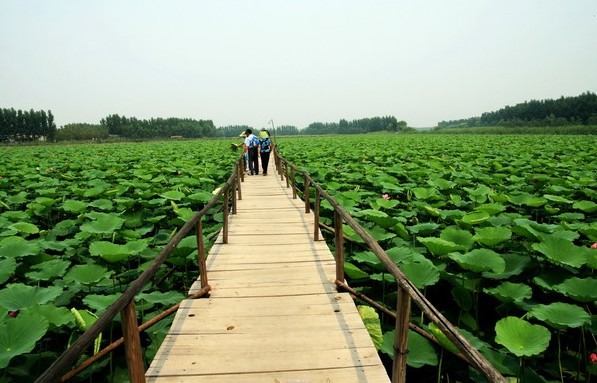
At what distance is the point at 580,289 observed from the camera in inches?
77.9

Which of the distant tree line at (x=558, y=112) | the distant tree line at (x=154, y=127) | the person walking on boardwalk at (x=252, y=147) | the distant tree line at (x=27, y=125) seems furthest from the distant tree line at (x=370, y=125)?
the person walking on boardwalk at (x=252, y=147)

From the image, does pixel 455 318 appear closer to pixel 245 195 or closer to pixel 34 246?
pixel 34 246

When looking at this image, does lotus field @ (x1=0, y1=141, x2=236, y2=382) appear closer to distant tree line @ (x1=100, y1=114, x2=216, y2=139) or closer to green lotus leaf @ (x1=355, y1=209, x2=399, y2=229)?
green lotus leaf @ (x1=355, y1=209, x2=399, y2=229)

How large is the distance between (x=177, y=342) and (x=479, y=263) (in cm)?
189

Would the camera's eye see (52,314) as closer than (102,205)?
Yes

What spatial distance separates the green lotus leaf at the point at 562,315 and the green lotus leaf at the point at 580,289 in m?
0.25

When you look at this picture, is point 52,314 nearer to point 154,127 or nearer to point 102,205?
point 102,205

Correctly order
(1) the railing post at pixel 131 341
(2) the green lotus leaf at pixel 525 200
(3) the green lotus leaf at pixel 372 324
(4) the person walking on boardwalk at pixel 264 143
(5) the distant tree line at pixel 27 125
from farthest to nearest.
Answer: (5) the distant tree line at pixel 27 125
(4) the person walking on boardwalk at pixel 264 143
(2) the green lotus leaf at pixel 525 200
(3) the green lotus leaf at pixel 372 324
(1) the railing post at pixel 131 341

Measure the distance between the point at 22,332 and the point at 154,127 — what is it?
3249 inches

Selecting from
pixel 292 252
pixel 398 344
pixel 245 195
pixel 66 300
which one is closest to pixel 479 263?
pixel 398 344

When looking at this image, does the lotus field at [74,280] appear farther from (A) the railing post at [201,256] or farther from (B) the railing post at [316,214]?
(B) the railing post at [316,214]

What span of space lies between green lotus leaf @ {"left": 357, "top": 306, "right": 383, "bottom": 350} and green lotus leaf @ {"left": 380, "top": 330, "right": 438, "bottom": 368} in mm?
38

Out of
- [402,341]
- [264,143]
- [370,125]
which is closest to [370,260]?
[402,341]

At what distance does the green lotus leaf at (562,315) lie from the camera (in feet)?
5.51
